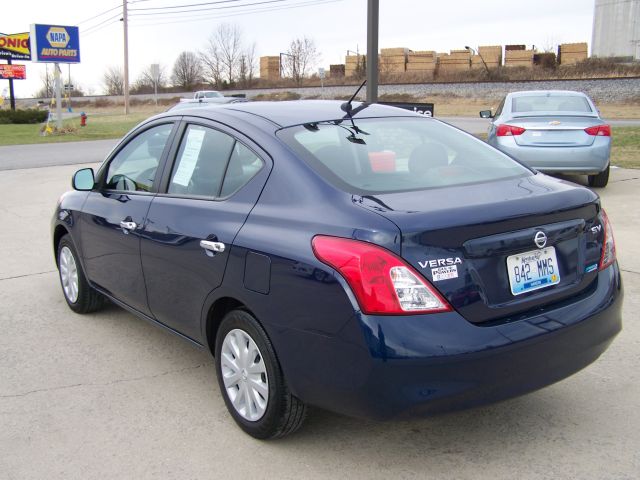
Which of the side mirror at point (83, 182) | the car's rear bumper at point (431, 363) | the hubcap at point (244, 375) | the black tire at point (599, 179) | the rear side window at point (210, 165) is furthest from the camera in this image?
the black tire at point (599, 179)

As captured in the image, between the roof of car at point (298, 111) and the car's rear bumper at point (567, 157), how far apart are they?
5956 mm

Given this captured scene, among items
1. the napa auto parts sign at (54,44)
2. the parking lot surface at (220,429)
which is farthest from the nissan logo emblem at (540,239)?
the napa auto parts sign at (54,44)

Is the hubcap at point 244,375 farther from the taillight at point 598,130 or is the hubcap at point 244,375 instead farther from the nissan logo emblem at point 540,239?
the taillight at point 598,130

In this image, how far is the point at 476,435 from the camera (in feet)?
11.0

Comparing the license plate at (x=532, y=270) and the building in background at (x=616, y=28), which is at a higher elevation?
the building in background at (x=616, y=28)

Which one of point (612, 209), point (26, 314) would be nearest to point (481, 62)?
point (612, 209)

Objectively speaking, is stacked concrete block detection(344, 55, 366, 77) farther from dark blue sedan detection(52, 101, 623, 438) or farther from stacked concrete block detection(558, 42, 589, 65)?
dark blue sedan detection(52, 101, 623, 438)

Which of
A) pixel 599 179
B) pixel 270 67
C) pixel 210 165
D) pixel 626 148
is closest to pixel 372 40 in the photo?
pixel 599 179

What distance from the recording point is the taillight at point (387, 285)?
2648mm

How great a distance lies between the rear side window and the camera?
11.5ft

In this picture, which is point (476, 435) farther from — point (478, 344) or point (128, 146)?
point (128, 146)

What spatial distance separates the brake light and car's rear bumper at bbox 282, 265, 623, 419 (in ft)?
23.9

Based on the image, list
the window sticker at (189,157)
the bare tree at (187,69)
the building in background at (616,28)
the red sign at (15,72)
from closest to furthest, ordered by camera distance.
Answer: the window sticker at (189,157) < the red sign at (15,72) < the building in background at (616,28) < the bare tree at (187,69)

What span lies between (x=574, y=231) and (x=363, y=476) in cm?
145
